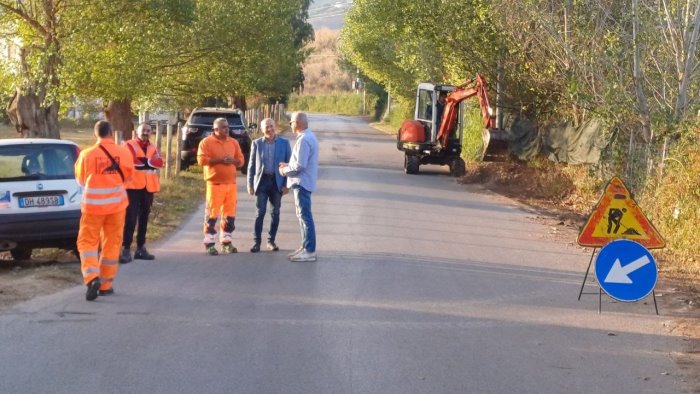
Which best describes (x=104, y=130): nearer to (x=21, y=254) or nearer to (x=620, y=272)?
(x=21, y=254)

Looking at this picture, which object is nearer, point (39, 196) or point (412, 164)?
point (39, 196)

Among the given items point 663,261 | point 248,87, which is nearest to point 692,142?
point 663,261

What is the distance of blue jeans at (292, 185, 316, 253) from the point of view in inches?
458

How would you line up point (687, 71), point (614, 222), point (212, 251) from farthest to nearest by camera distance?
1. point (687, 71)
2. point (212, 251)
3. point (614, 222)

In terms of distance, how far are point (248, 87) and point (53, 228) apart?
24.5m

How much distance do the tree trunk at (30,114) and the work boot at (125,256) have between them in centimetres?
975

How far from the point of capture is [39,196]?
1099 centimetres

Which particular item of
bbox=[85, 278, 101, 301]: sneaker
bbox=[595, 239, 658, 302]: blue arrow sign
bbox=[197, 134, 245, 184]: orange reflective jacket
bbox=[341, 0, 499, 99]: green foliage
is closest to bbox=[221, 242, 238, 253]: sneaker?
bbox=[197, 134, 245, 184]: orange reflective jacket

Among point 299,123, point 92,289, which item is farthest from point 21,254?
point 299,123

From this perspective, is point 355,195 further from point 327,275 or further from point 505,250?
point 327,275

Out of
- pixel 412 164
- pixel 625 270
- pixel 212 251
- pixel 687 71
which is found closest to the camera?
pixel 625 270

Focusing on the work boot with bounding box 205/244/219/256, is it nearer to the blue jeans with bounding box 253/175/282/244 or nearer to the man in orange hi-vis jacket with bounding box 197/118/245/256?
the man in orange hi-vis jacket with bounding box 197/118/245/256

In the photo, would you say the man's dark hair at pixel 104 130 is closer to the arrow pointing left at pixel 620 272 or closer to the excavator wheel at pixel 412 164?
the arrow pointing left at pixel 620 272

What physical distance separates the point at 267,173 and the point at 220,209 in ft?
2.57
